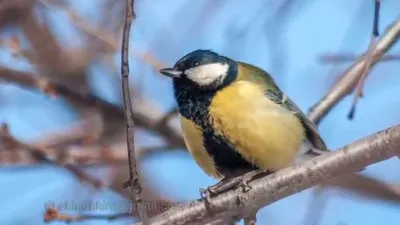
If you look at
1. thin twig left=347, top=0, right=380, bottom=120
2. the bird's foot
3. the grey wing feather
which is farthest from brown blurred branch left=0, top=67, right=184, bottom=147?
thin twig left=347, top=0, right=380, bottom=120

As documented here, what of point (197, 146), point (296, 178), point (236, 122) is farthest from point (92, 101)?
point (296, 178)

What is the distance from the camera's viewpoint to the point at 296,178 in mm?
1737

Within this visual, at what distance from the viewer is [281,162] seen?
2.23m

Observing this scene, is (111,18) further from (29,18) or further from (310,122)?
(310,122)

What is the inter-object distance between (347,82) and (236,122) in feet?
1.58

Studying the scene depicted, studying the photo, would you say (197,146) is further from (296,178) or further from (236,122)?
(296,178)

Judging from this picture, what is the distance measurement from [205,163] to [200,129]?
4.6 inches

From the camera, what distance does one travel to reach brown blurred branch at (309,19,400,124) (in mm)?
2317

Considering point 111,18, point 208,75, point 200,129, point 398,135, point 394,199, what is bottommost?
point 398,135

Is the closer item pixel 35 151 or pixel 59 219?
pixel 59 219

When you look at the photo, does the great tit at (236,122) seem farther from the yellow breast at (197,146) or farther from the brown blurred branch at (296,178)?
the brown blurred branch at (296,178)

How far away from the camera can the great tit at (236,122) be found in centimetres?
220

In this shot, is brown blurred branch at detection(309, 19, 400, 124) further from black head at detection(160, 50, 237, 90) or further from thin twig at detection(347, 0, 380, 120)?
thin twig at detection(347, 0, 380, 120)

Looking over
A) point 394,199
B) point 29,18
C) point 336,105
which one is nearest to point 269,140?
point 336,105
